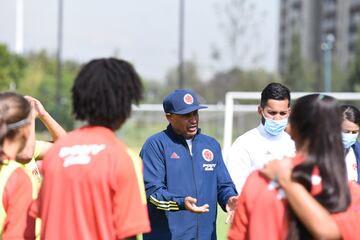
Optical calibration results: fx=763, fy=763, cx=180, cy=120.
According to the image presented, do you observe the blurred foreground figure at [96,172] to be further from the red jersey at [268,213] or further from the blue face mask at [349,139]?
the blue face mask at [349,139]

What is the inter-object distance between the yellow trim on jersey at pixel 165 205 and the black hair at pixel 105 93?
5.00ft

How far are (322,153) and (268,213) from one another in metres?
→ 0.33

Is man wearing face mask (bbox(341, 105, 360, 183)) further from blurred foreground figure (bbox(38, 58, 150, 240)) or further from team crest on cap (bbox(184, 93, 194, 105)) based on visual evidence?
blurred foreground figure (bbox(38, 58, 150, 240))

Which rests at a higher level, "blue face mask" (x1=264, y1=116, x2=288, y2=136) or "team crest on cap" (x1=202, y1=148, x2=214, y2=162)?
"blue face mask" (x1=264, y1=116, x2=288, y2=136)

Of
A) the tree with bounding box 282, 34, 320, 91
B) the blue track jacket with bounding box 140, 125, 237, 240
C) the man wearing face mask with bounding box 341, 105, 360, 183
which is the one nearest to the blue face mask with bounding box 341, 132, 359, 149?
the man wearing face mask with bounding box 341, 105, 360, 183

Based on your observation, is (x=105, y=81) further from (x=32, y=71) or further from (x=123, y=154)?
(x=32, y=71)

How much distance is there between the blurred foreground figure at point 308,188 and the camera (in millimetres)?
3053

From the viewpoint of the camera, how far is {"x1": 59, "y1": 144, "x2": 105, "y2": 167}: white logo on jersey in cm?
327

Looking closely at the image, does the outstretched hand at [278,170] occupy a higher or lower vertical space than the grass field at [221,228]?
higher

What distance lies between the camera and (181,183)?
515 centimetres

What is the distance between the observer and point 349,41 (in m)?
78.0

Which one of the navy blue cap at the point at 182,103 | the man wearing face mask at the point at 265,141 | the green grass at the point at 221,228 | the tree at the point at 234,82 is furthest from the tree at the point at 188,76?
the navy blue cap at the point at 182,103

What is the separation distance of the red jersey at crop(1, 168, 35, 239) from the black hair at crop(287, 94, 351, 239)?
4.00 ft

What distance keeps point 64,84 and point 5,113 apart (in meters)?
31.8
